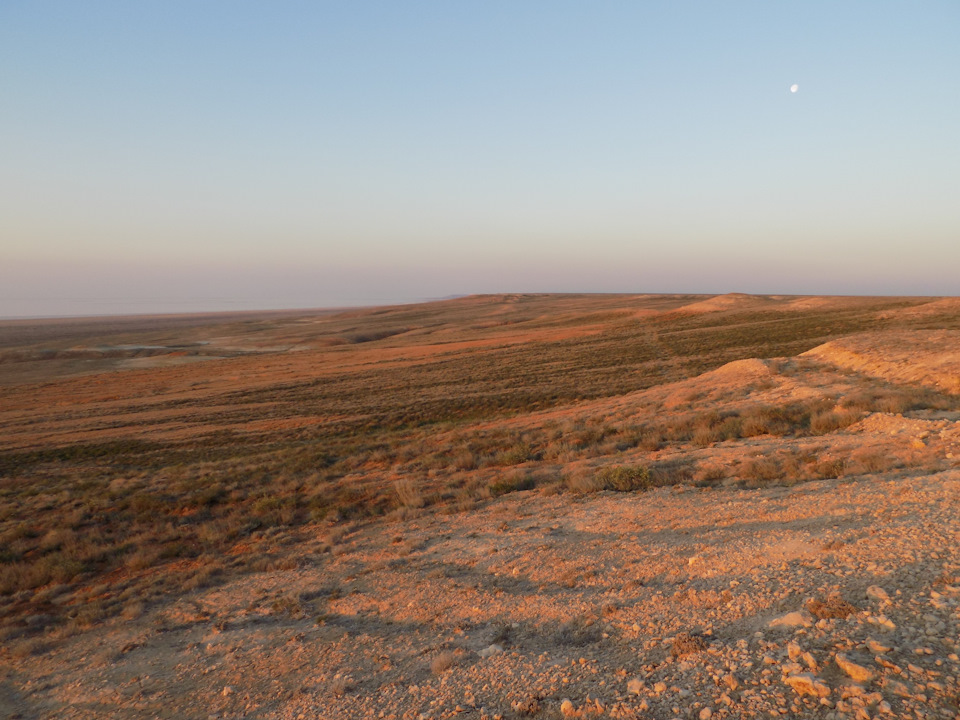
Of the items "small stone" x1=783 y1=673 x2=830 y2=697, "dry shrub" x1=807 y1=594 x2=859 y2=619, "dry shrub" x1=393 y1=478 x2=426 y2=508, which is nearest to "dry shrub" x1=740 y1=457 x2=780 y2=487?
"dry shrub" x1=807 y1=594 x2=859 y2=619

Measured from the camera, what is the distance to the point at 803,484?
9633mm

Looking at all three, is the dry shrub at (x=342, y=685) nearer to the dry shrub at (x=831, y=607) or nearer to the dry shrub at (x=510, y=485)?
the dry shrub at (x=831, y=607)

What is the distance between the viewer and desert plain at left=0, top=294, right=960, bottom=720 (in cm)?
489

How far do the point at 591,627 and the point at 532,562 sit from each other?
216 cm

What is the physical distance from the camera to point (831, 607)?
521 centimetres

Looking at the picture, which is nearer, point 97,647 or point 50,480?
point 97,647

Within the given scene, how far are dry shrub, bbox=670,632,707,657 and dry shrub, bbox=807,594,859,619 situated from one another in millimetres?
1079

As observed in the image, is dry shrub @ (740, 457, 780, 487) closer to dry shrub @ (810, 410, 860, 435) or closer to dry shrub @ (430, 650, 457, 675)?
dry shrub @ (810, 410, 860, 435)

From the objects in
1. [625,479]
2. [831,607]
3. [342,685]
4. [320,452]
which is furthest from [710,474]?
[320,452]

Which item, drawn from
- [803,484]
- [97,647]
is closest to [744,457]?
[803,484]

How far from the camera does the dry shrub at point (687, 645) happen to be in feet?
16.5

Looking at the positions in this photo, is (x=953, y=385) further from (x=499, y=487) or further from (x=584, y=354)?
(x=584, y=354)

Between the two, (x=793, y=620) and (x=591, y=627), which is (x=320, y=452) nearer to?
(x=591, y=627)

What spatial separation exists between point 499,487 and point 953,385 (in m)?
12.1
